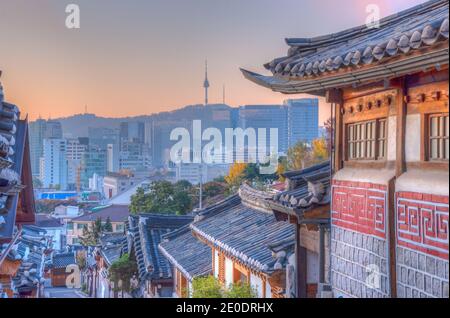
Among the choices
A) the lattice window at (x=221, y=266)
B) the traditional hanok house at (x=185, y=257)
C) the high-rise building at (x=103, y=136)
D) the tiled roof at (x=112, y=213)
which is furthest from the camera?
the tiled roof at (x=112, y=213)

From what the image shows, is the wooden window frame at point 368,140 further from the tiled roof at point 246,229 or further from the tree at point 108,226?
the tree at point 108,226

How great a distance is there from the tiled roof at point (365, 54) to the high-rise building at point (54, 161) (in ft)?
64.7

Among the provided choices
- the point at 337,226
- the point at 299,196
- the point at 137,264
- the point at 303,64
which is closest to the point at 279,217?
the point at 299,196

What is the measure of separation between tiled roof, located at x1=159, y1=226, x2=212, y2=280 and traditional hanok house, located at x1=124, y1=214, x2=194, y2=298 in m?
0.59

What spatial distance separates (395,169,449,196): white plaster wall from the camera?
15.5 ft

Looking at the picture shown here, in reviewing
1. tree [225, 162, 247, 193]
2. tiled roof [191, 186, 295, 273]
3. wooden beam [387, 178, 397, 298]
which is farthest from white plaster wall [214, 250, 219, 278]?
tree [225, 162, 247, 193]

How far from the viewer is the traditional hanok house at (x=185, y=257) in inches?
478

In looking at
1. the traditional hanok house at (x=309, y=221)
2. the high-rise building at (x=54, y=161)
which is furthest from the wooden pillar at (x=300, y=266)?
the high-rise building at (x=54, y=161)

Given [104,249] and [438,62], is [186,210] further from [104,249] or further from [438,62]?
[438,62]

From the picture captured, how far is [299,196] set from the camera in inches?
280

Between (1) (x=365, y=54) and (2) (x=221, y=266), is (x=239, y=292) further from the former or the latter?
(2) (x=221, y=266)

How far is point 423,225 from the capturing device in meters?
4.92

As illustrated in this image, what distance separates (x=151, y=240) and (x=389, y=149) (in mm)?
11926

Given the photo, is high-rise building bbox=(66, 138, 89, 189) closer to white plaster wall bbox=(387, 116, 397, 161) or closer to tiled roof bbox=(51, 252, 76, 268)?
tiled roof bbox=(51, 252, 76, 268)
